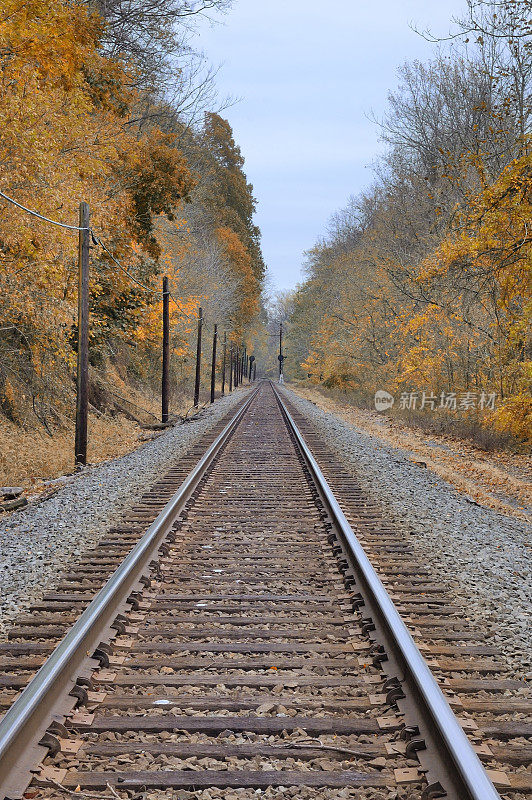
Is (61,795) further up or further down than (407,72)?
further down

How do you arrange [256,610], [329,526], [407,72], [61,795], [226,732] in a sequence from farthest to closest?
[407,72] < [329,526] < [256,610] < [226,732] < [61,795]

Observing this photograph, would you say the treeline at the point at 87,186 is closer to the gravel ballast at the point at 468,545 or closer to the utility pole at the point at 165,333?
the utility pole at the point at 165,333

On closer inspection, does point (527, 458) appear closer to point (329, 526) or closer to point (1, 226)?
point (329, 526)

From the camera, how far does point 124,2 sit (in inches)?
756

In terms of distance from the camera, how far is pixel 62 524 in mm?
7453

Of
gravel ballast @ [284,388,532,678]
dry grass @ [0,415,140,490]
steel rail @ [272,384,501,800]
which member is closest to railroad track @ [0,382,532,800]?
steel rail @ [272,384,501,800]

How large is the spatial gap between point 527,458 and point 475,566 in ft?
38.8

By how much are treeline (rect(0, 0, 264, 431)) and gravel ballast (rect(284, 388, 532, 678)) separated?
6664 mm

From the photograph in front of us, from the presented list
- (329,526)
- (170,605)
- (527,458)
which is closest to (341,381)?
(527,458)

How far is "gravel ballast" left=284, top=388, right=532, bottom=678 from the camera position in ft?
15.1
